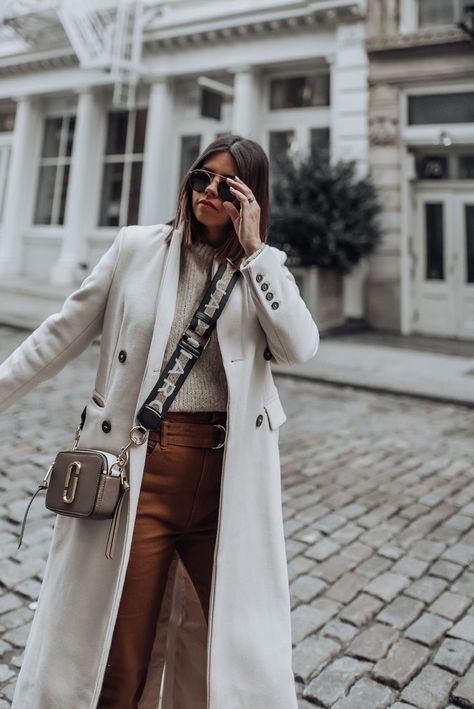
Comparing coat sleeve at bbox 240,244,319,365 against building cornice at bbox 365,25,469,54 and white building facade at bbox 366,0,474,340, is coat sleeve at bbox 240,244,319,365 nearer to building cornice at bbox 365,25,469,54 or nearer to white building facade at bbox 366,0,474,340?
white building facade at bbox 366,0,474,340

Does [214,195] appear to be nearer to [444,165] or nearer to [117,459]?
[117,459]

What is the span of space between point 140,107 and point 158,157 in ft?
6.95

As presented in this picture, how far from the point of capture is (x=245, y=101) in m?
13.7

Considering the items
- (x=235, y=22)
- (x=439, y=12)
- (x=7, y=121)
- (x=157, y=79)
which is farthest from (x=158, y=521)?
(x=7, y=121)

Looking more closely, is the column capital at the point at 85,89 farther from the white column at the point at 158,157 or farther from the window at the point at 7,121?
the window at the point at 7,121

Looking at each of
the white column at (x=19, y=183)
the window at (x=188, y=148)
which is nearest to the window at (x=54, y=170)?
the white column at (x=19, y=183)

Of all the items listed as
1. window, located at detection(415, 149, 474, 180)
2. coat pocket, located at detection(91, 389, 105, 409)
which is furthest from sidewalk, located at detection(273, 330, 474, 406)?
coat pocket, located at detection(91, 389, 105, 409)

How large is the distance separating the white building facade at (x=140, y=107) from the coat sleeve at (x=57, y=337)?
384 inches

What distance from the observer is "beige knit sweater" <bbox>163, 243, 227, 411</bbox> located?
1.64 meters

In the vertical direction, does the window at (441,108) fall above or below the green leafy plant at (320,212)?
above

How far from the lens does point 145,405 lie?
5.13 feet

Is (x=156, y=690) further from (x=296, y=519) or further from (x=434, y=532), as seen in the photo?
(x=434, y=532)

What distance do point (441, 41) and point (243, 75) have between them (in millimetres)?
4619

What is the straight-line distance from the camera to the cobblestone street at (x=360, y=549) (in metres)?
2.28
